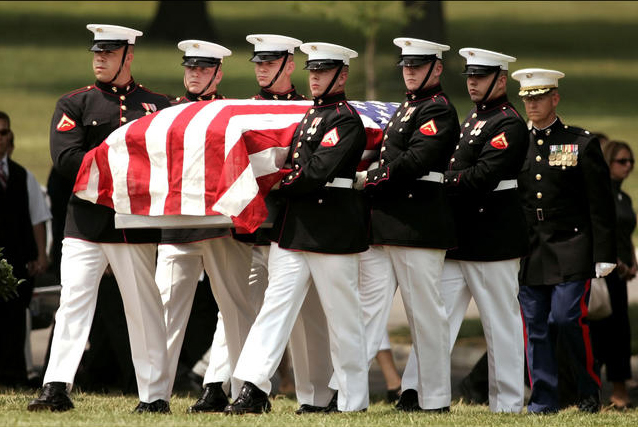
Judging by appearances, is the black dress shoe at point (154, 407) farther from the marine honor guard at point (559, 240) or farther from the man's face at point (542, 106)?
the man's face at point (542, 106)

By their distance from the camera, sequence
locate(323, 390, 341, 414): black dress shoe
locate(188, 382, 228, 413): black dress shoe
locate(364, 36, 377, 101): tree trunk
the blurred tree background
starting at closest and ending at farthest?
1. locate(323, 390, 341, 414): black dress shoe
2. locate(188, 382, 228, 413): black dress shoe
3. locate(364, 36, 377, 101): tree trunk
4. the blurred tree background

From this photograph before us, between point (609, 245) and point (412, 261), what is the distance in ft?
4.26

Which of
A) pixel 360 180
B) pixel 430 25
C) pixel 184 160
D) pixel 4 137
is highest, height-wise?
pixel 184 160

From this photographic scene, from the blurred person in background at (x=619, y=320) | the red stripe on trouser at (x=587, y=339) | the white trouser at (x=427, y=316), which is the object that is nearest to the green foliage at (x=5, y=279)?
the white trouser at (x=427, y=316)

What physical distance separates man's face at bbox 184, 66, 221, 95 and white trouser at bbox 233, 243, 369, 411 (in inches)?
58.7

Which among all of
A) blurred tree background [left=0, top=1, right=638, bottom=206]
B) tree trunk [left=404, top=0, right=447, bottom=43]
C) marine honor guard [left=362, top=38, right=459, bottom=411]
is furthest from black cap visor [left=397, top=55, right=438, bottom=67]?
tree trunk [left=404, top=0, right=447, bottom=43]

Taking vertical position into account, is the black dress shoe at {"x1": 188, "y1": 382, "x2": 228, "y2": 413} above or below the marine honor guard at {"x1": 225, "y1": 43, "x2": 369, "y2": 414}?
below

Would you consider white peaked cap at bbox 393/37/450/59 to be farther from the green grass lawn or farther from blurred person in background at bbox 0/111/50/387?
blurred person in background at bbox 0/111/50/387

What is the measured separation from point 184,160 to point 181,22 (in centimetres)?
1756

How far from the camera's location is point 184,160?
700 centimetres

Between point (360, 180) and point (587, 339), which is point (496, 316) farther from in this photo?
point (360, 180)

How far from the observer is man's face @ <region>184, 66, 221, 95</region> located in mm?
8141

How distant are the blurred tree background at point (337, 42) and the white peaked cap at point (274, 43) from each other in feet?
40.5

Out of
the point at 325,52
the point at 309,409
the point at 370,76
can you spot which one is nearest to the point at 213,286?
the point at 309,409
